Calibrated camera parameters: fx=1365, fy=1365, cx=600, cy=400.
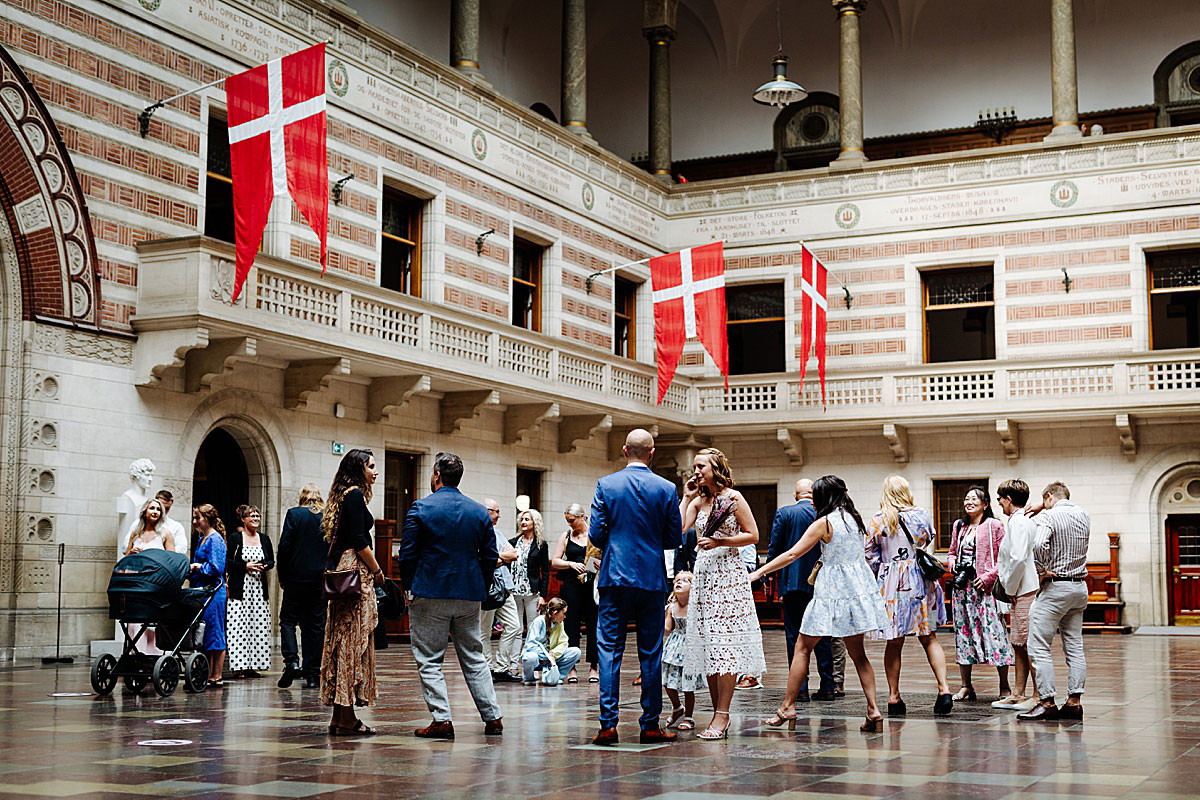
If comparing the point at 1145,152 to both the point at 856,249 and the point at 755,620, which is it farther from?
the point at 755,620

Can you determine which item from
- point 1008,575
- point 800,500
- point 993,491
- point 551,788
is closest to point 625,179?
point 993,491

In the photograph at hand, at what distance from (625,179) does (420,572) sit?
21.2 m

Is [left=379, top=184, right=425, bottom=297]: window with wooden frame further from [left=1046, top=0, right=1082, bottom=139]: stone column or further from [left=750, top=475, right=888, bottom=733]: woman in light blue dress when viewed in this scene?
[left=750, top=475, right=888, bottom=733]: woman in light blue dress

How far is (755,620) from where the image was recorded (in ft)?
30.8

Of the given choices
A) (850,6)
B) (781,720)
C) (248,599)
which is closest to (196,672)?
(248,599)

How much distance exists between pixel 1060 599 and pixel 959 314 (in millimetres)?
19725

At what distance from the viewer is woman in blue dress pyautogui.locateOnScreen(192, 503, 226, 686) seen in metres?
13.1

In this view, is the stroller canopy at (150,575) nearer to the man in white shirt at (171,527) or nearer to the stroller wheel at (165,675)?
the stroller wheel at (165,675)

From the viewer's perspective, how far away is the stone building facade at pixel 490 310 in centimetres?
1664

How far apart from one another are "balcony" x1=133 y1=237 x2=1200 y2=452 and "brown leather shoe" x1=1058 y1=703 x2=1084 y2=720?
37.5 ft

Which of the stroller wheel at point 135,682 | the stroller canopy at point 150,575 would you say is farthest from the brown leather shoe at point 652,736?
the stroller wheel at point 135,682

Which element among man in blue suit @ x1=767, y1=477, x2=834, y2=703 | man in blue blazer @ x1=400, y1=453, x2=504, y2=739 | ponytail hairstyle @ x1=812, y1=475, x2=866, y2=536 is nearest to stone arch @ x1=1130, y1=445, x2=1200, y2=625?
man in blue suit @ x1=767, y1=477, x2=834, y2=703

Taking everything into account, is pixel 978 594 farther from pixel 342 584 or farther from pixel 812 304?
pixel 812 304

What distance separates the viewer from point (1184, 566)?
26.6 meters
